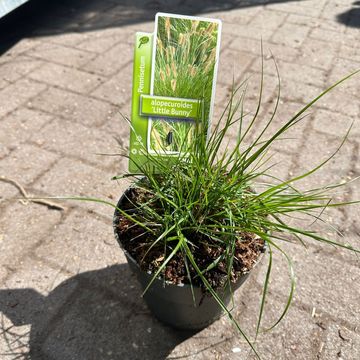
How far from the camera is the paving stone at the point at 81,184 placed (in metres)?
2.12

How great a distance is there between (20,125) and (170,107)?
1.56 metres

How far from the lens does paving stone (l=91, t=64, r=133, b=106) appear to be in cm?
284

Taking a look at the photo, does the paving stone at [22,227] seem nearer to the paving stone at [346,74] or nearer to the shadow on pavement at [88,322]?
the shadow on pavement at [88,322]

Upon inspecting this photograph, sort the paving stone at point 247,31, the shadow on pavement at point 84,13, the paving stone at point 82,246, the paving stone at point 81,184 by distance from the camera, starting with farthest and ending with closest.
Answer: the paving stone at point 247,31
the shadow on pavement at point 84,13
the paving stone at point 81,184
the paving stone at point 82,246

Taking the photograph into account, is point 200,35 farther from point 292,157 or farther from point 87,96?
point 87,96

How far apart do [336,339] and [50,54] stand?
2870 mm

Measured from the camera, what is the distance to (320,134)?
263cm

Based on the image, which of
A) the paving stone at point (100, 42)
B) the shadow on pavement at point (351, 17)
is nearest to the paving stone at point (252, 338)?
A: the paving stone at point (100, 42)

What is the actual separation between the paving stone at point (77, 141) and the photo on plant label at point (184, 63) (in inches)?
41.7

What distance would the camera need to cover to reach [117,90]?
2926 millimetres

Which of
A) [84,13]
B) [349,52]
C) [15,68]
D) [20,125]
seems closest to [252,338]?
[20,125]

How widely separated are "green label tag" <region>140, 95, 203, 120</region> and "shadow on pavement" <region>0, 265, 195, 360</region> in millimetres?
778

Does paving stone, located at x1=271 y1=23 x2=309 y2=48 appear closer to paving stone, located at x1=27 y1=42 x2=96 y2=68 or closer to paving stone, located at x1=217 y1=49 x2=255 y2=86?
paving stone, located at x1=217 y1=49 x2=255 y2=86

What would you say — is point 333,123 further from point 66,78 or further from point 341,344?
point 66,78
